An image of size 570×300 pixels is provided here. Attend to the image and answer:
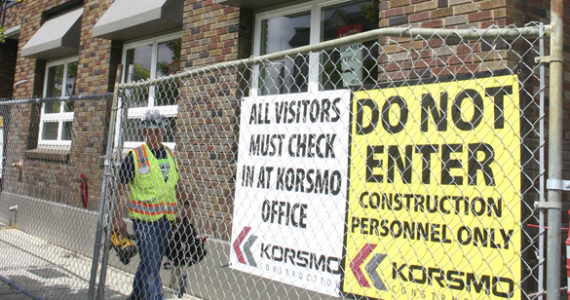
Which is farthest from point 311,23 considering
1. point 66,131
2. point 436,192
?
point 66,131

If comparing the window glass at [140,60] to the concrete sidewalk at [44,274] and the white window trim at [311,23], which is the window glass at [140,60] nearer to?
the white window trim at [311,23]

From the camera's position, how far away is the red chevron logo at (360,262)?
1.97 m

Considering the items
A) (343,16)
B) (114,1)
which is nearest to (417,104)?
(343,16)

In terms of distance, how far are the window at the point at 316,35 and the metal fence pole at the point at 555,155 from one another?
3006 mm

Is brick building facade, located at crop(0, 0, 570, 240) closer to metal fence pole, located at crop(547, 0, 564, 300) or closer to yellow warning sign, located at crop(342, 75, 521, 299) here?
yellow warning sign, located at crop(342, 75, 521, 299)

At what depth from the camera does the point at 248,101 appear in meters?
2.40

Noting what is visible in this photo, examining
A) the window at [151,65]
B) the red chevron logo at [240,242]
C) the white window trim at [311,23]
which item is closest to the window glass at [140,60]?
the window at [151,65]

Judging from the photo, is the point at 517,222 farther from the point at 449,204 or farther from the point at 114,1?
the point at 114,1

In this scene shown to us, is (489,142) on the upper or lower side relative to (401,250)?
upper

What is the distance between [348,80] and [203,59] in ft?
6.87

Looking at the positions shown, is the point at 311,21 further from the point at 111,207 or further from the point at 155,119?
the point at 111,207

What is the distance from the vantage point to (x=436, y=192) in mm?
1850

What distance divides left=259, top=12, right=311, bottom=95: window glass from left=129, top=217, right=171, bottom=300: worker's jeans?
199 cm

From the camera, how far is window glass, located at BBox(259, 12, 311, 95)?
5.37 m
